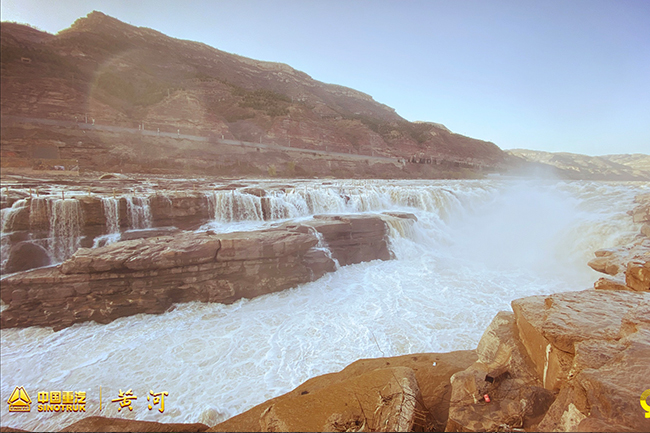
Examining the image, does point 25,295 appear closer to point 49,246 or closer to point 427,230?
point 49,246

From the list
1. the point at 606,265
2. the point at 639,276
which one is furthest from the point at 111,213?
the point at 606,265

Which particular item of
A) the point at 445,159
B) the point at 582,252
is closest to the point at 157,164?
the point at 582,252

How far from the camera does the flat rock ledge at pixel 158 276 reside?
5.83m

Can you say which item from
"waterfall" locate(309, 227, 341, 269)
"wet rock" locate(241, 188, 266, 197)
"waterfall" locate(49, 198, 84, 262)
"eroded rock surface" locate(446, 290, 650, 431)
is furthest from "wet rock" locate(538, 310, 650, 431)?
"wet rock" locate(241, 188, 266, 197)

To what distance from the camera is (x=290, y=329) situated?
5.71 metres

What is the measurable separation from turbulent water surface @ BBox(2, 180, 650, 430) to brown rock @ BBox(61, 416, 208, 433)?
4.65 feet

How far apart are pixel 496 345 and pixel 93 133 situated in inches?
938

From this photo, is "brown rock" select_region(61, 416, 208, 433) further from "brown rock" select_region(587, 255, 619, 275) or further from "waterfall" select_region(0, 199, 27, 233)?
"brown rock" select_region(587, 255, 619, 275)

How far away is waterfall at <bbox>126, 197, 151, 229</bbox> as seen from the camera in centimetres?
880

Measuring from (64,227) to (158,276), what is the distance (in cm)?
388

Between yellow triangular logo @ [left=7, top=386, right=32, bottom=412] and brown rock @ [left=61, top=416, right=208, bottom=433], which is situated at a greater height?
brown rock @ [left=61, top=416, right=208, bottom=433]

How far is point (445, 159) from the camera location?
3869 centimetres

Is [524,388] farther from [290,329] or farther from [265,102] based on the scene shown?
[265,102]

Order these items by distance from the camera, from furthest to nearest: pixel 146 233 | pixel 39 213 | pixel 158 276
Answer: pixel 146 233 → pixel 39 213 → pixel 158 276
